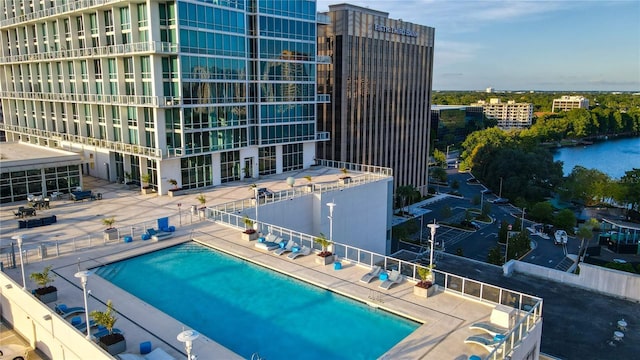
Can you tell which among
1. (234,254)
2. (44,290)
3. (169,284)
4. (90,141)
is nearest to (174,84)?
(90,141)

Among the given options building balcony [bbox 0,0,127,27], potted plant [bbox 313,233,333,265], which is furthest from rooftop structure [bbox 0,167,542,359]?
building balcony [bbox 0,0,127,27]

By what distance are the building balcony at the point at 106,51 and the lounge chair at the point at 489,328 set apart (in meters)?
34.1

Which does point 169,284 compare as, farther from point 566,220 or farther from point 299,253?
point 566,220

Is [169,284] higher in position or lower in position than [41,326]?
higher

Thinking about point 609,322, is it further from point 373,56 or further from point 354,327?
point 373,56

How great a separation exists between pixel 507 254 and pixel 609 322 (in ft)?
85.3

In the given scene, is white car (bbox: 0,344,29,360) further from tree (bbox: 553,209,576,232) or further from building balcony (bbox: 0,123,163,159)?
tree (bbox: 553,209,576,232)

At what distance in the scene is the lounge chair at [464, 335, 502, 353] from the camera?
57.9 feet

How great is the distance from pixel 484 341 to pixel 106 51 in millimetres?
42879

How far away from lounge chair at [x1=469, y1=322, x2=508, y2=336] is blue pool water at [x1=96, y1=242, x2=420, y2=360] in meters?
2.48

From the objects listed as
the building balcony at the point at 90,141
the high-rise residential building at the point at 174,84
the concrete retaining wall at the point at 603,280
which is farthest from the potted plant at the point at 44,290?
the concrete retaining wall at the point at 603,280

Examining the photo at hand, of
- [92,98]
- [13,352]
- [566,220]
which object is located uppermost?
A: [92,98]

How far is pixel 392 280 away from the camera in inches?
939

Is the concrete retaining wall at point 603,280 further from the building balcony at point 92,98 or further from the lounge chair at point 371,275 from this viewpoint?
the building balcony at point 92,98
